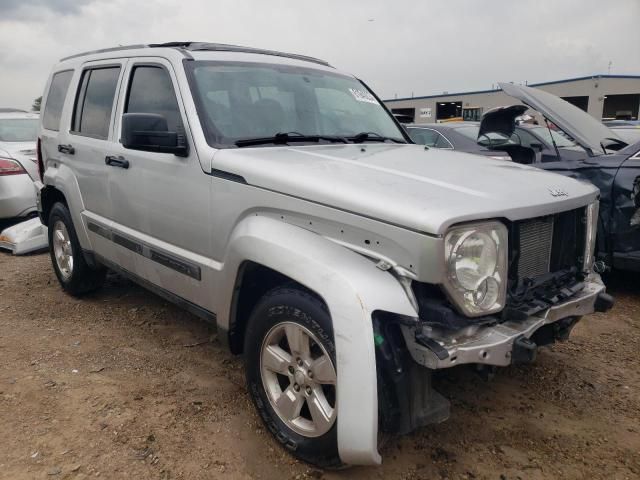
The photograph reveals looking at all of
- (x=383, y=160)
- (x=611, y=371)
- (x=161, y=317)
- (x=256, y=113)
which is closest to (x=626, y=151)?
(x=611, y=371)

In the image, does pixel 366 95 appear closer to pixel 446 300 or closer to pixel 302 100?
pixel 302 100

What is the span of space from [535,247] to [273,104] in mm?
1726

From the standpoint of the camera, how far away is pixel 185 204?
293 cm

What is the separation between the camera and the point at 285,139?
118 inches

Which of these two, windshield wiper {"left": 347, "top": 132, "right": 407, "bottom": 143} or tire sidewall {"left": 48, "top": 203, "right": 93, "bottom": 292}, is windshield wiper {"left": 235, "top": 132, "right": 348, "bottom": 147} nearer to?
windshield wiper {"left": 347, "top": 132, "right": 407, "bottom": 143}

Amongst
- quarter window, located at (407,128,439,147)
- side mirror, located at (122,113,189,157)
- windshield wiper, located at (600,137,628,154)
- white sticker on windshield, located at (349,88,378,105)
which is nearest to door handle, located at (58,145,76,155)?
side mirror, located at (122,113,189,157)

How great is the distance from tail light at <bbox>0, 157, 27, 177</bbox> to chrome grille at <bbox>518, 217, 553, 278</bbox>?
22.4 feet

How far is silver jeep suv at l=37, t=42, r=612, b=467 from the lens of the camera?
78.6 inches

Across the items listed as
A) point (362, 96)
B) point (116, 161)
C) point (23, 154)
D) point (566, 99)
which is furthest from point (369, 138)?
point (566, 99)

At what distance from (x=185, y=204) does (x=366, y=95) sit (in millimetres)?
1739

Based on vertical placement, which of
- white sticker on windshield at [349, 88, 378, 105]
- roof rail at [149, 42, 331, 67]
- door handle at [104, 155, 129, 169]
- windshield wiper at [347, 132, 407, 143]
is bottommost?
door handle at [104, 155, 129, 169]

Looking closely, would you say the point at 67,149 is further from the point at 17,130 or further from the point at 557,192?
the point at 17,130

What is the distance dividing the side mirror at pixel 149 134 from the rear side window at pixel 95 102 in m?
1.04

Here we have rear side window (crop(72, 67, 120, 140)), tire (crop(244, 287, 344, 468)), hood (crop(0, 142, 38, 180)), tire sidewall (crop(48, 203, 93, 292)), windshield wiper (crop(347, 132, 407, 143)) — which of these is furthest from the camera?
hood (crop(0, 142, 38, 180))
